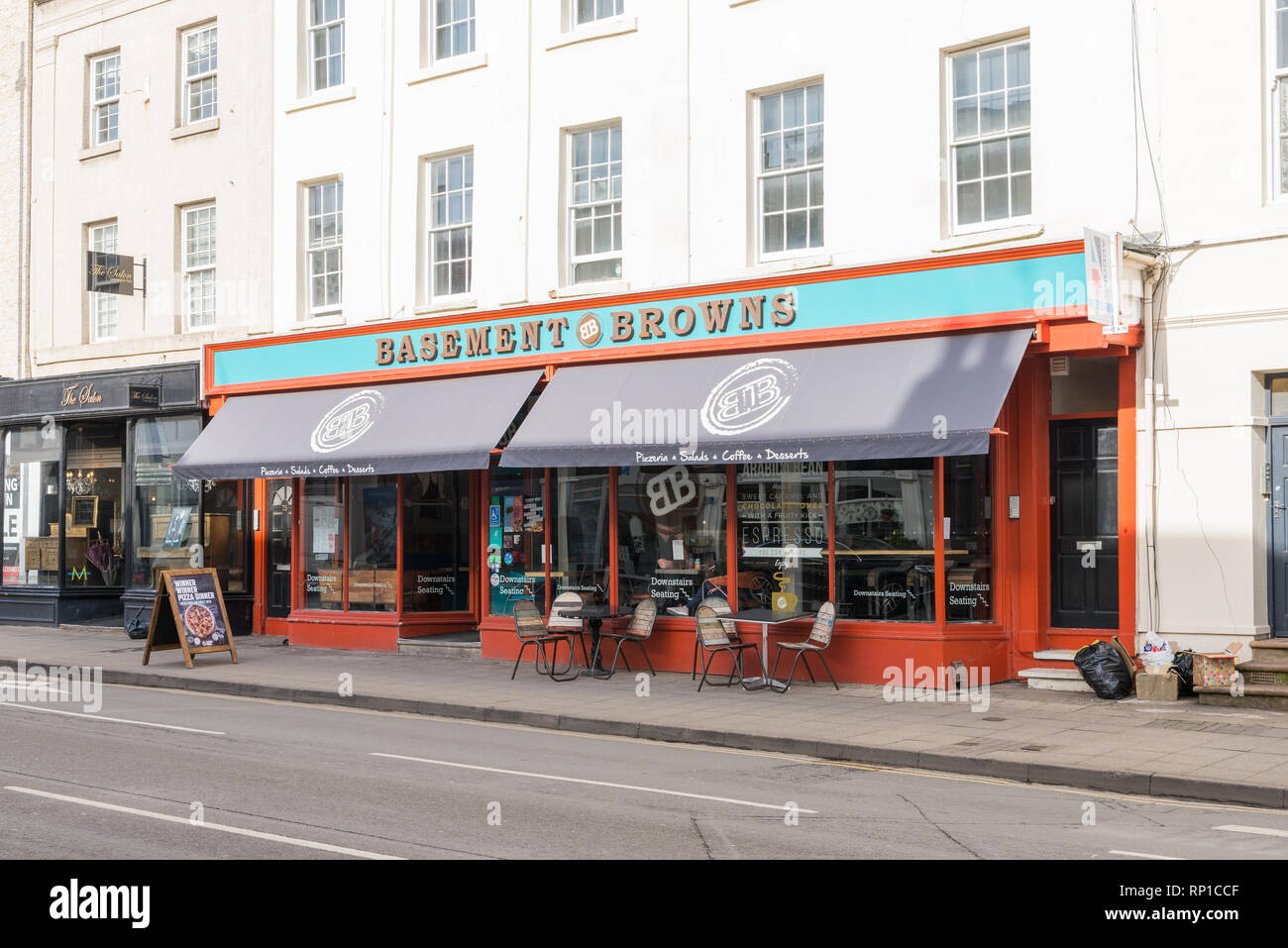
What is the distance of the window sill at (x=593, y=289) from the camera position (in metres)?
17.7

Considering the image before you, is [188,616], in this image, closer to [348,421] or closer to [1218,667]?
[348,421]

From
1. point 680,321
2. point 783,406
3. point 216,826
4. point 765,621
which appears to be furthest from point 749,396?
point 216,826

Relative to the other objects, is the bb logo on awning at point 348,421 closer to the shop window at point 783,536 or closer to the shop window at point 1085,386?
the shop window at point 783,536

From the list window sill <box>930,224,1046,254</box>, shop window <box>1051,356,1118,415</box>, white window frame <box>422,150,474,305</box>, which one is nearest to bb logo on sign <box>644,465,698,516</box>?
window sill <box>930,224,1046,254</box>

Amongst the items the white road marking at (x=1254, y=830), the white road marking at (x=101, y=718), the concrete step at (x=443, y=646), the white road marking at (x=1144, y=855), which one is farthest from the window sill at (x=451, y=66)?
the white road marking at (x=1144, y=855)

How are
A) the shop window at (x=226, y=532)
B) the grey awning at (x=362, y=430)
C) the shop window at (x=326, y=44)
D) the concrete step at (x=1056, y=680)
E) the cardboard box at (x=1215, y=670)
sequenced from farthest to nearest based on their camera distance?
the shop window at (x=226, y=532) → the shop window at (x=326, y=44) → the grey awning at (x=362, y=430) → the concrete step at (x=1056, y=680) → the cardboard box at (x=1215, y=670)

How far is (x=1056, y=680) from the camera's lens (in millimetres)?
14469

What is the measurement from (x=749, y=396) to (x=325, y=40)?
410 inches

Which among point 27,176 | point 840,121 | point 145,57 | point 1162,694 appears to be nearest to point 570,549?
point 840,121

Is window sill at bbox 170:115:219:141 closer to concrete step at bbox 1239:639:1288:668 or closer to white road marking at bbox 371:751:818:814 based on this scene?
white road marking at bbox 371:751:818:814

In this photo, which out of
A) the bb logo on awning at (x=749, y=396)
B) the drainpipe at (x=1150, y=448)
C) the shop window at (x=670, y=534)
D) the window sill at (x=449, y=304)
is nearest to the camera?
the drainpipe at (x=1150, y=448)

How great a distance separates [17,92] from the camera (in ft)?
84.7

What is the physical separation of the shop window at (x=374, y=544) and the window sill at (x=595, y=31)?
263 inches

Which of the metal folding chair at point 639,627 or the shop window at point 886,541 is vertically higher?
the shop window at point 886,541
